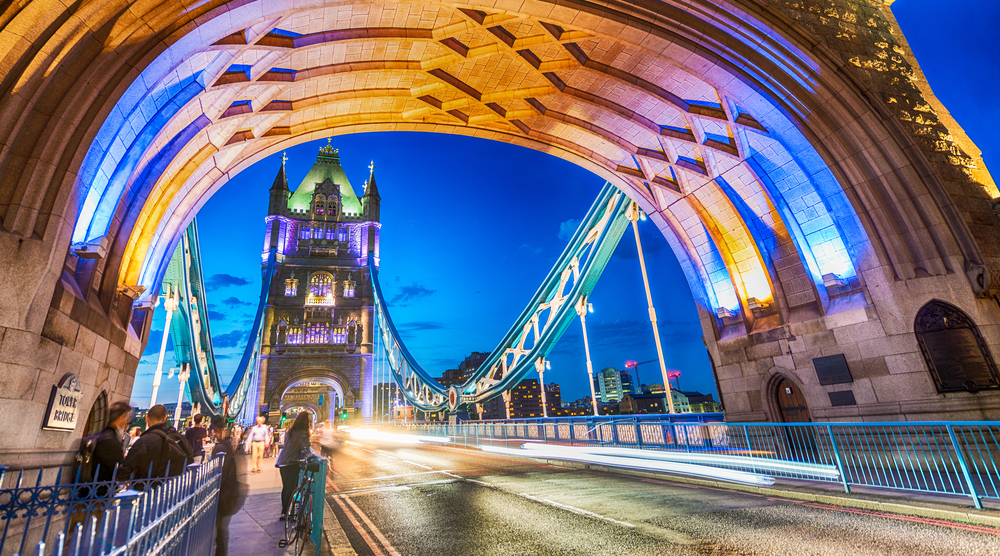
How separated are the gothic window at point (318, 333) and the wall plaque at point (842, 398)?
177 ft

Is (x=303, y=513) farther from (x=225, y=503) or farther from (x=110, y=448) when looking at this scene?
(x=110, y=448)

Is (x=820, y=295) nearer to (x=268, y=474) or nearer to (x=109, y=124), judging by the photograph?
(x=109, y=124)

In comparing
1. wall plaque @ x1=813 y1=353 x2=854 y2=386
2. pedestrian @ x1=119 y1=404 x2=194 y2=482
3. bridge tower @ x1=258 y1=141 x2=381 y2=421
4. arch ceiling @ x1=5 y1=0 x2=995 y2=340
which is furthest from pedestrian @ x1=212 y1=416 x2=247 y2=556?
bridge tower @ x1=258 y1=141 x2=381 y2=421

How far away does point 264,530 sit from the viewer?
19.3 feet

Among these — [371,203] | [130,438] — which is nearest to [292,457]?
[130,438]

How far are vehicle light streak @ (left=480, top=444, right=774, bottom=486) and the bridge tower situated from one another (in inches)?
1667

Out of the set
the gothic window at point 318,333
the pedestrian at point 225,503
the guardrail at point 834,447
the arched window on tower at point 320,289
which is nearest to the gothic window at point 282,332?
the gothic window at point 318,333

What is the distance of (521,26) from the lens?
9.44 m

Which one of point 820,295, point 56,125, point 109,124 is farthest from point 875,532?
point 109,124

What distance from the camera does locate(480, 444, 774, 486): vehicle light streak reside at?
8.13m

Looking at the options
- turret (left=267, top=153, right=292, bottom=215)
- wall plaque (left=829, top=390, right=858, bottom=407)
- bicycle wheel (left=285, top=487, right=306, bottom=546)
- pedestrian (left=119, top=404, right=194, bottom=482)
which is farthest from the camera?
turret (left=267, top=153, right=292, bottom=215)

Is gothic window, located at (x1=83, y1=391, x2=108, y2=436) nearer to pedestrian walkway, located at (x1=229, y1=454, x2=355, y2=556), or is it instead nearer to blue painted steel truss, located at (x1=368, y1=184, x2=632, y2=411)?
pedestrian walkway, located at (x1=229, y1=454, x2=355, y2=556)

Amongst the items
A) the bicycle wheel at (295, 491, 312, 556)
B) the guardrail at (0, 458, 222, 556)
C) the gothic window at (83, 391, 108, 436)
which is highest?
the gothic window at (83, 391, 108, 436)

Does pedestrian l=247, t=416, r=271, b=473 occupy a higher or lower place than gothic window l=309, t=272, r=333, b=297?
lower
